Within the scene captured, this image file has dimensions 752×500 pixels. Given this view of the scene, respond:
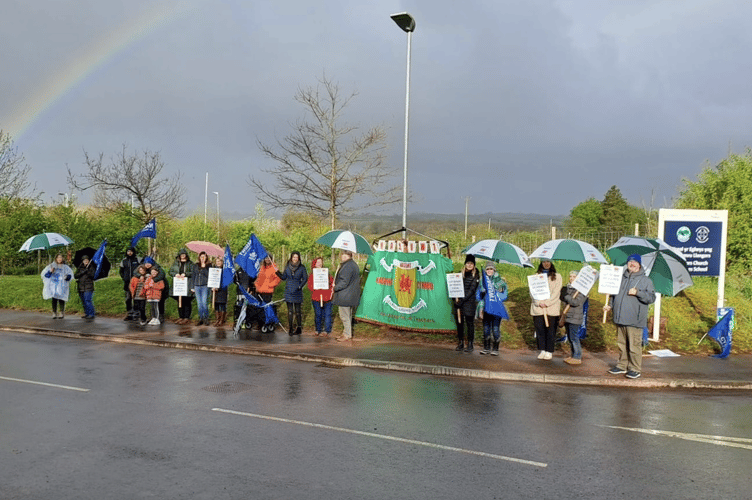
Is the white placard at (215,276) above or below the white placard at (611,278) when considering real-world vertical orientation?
below

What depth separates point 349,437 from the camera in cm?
710

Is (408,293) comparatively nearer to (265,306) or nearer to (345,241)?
(345,241)

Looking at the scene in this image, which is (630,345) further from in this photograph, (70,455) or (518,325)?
(70,455)

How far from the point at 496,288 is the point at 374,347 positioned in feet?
9.46

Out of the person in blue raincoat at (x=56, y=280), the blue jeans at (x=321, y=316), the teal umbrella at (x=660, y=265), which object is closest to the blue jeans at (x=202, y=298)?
the blue jeans at (x=321, y=316)

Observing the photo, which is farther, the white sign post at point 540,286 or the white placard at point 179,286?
the white placard at point 179,286

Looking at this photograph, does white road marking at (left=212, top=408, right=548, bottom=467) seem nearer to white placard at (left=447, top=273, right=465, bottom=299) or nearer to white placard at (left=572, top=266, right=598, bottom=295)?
white placard at (left=572, top=266, right=598, bottom=295)

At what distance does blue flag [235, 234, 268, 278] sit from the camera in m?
15.9

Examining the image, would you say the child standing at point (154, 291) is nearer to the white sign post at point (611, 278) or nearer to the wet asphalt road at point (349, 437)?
the wet asphalt road at point (349, 437)

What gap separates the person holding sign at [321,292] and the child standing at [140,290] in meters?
4.89

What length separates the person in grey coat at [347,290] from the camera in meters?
14.4

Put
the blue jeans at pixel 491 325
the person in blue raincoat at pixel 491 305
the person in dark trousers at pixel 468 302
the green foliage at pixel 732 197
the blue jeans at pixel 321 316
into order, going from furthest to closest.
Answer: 1. the green foliage at pixel 732 197
2. the blue jeans at pixel 321 316
3. the person in dark trousers at pixel 468 302
4. the blue jeans at pixel 491 325
5. the person in blue raincoat at pixel 491 305

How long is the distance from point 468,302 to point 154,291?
8547mm

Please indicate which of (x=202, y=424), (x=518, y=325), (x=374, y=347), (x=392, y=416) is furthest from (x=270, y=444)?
(x=518, y=325)
